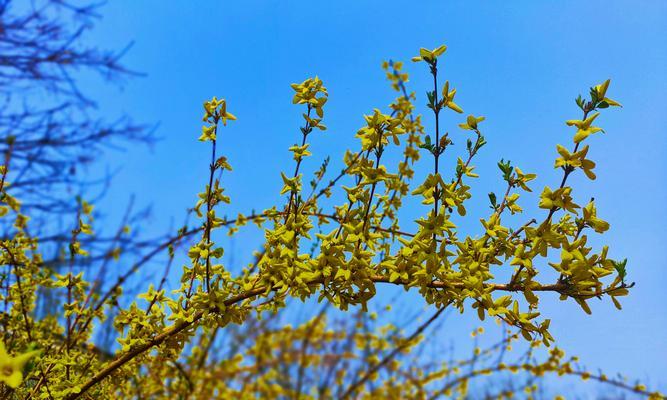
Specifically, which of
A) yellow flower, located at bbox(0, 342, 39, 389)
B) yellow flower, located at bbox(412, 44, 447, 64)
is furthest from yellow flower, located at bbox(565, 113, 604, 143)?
yellow flower, located at bbox(0, 342, 39, 389)

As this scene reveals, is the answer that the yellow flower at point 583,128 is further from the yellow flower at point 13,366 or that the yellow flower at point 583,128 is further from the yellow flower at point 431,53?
the yellow flower at point 13,366

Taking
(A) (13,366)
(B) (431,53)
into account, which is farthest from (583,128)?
(A) (13,366)

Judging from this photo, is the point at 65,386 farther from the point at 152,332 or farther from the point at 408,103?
the point at 408,103

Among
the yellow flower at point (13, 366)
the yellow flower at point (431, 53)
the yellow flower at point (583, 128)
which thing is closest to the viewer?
the yellow flower at point (13, 366)

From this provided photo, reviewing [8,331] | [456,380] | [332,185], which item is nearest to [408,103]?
[332,185]

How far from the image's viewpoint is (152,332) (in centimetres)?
221

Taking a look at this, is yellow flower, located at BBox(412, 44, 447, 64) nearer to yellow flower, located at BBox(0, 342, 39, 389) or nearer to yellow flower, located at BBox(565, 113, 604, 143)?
yellow flower, located at BBox(565, 113, 604, 143)

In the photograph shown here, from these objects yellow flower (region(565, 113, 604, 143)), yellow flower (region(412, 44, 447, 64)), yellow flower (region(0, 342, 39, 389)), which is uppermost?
yellow flower (region(412, 44, 447, 64))

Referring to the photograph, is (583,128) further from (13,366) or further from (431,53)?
(13,366)

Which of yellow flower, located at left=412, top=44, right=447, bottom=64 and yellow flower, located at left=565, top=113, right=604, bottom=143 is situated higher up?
yellow flower, located at left=412, top=44, right=447, bottom=64

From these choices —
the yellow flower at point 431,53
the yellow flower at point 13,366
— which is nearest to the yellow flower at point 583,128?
the yellow flower at point 431,53

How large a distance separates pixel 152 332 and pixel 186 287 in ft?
0.76

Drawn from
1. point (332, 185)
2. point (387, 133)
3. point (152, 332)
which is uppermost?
point (332, 185)

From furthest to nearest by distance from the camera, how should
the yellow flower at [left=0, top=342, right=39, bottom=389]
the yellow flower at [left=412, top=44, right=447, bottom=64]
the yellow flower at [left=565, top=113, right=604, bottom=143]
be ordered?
1. the yellow flower at [left=412, top=44, right=447, bottom=64]
2. the yellow flower at [left=565, top=113, right=604, bottom=143]
3. the yellow flower at [left=0, top=342, right=39, bottom=389]
